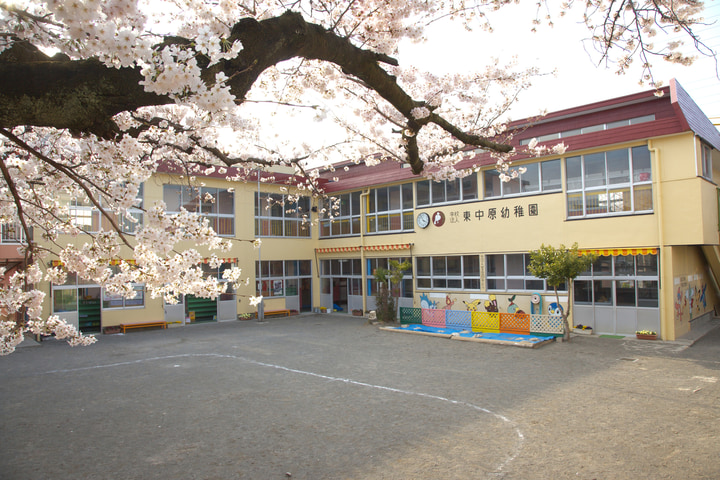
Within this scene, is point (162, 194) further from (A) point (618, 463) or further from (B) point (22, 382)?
(A) point (618, 463)

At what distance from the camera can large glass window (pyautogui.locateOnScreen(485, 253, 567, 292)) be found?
15.0 metres

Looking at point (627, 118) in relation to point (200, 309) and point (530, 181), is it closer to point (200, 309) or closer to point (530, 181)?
point (530, 181)

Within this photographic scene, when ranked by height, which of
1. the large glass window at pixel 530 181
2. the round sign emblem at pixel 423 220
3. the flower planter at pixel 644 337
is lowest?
the flower planter at pixel 644 337

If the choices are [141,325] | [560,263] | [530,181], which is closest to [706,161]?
[530,181]

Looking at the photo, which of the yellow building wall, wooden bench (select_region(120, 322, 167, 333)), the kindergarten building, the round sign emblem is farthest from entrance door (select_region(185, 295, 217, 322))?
the yellow building wall

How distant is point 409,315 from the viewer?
55.8ft

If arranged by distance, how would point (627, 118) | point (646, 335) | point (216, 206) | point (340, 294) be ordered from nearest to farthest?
1. point (646, 335)
2. point (627, 118)
3. point (216, 206)
4. point (340, 294)

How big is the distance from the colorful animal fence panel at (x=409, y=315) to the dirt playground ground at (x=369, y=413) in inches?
171

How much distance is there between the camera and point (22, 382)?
943 cm

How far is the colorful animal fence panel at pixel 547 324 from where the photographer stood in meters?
13.4

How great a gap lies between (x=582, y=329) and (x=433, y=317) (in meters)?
4.63

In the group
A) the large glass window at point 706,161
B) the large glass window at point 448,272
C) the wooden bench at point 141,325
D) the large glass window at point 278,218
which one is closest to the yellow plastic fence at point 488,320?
the large glass window at point 448,272

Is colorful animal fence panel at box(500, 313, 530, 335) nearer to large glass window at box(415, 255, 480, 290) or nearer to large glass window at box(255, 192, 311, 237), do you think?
large glass window at box(415, 255, 480, 290)

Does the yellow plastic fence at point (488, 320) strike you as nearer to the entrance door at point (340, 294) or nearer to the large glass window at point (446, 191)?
the large glass window at point (446, 191)
